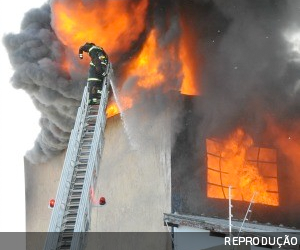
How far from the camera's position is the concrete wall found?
11.2 m

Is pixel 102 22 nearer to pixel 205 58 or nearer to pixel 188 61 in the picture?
pixel 188 61

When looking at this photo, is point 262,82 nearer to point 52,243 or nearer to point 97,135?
point 97,135

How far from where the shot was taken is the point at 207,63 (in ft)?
42.7

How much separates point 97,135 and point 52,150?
21.5 ft

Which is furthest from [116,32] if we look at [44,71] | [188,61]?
[44,71]

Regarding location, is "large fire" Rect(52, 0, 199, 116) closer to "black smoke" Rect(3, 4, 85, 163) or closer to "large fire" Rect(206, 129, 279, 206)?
"black smoke" Rect(3, 4, 85, 163)

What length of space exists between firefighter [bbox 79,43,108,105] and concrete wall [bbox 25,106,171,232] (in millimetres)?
1908

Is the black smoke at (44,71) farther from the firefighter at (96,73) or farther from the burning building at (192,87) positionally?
the firefighter at (96,73)

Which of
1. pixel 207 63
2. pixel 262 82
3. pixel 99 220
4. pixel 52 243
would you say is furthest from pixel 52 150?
pixel 52 243

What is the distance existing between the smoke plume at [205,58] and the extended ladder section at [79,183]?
257cm

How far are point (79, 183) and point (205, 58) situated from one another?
5.65 metres

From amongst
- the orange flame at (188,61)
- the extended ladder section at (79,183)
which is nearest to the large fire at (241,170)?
the orange flame at (188,61)

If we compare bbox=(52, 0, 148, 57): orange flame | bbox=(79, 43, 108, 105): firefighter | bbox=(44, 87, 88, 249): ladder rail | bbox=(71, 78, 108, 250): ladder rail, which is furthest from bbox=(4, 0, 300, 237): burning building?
bbox=(44, 87, 88, 249): ladder rail

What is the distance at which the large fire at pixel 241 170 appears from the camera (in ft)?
38.9
